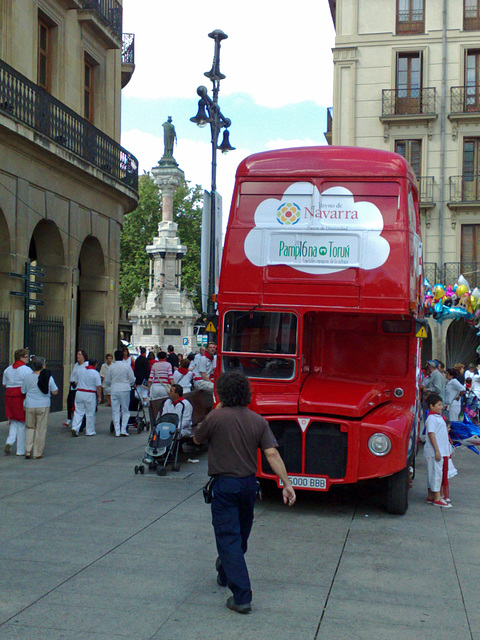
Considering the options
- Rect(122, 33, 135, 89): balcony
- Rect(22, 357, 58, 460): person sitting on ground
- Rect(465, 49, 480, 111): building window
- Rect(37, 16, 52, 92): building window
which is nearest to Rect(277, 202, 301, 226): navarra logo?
Rect(22, 357, 58, 460): person sitting on ground

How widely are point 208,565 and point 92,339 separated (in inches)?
645

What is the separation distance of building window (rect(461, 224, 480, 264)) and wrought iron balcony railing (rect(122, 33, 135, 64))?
14.5 m

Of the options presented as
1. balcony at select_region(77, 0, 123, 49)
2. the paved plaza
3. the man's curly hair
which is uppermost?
balcony at select_region(77, 0, 123, 49)

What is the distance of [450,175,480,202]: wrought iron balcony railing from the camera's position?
3181 centimetres

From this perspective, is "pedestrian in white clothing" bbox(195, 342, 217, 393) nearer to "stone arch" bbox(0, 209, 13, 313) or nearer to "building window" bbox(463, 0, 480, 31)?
"stone arch" bbox(0, 209, 13, 313)

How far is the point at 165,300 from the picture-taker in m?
60.6

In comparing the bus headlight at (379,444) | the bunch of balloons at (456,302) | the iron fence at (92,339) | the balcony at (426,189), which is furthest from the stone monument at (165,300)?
the bus headlight at (379,444)

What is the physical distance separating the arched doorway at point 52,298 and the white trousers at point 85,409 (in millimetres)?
4329

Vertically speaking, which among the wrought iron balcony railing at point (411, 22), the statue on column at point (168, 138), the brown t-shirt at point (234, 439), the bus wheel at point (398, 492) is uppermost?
the statue on column at point (168, 138)

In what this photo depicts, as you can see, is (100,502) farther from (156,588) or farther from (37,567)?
(156,588)

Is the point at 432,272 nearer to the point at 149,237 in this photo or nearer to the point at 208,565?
the point at 208,565

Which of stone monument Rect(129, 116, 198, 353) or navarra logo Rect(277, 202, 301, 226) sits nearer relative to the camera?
navarra logo Rect(277, 202, 301, 226)

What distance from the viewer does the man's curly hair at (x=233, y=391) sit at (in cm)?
588

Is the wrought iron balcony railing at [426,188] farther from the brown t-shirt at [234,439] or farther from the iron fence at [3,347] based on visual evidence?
the brown t-shirt at [234,439]
